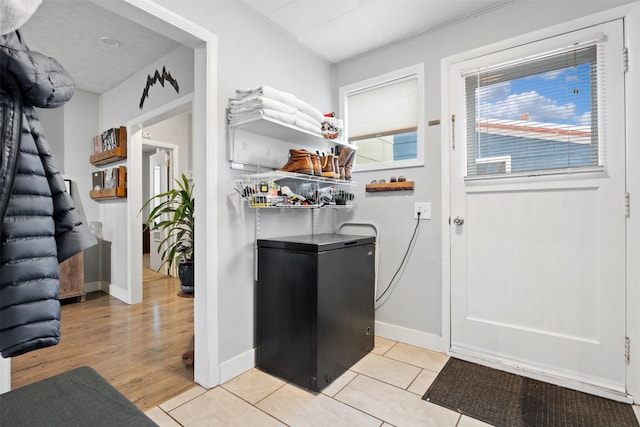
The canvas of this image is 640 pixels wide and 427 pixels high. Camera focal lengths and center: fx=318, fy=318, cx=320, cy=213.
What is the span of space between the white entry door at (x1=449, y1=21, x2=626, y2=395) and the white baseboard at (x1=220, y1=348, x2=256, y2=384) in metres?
1.44

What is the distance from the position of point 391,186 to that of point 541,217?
3.35 ft

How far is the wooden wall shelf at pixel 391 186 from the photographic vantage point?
249cm

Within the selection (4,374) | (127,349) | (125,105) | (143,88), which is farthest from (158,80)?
(4,374)

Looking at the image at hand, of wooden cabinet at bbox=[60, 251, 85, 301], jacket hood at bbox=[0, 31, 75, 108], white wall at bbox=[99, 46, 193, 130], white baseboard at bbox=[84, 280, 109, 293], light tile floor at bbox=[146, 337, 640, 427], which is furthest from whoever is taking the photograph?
white baseboard at bbox=[84, 280, 109, 293]

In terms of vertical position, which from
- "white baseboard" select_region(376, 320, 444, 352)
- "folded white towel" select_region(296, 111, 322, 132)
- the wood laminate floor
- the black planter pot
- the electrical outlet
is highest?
"folded white towel" select_region(296, 111, 322, 132)

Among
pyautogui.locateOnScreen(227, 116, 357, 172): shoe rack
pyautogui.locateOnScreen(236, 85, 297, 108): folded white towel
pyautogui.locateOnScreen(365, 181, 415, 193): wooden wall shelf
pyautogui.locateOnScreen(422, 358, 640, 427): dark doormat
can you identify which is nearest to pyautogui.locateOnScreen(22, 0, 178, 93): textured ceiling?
pyautogui.locateOnScreen(236, 85, 297, 108): folded white towel

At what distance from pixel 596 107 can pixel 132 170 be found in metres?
4.15

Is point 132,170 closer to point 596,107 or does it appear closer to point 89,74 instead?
point 89,74

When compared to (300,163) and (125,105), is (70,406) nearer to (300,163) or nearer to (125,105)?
(300,163)

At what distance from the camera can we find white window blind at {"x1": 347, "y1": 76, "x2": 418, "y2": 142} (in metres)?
2.58

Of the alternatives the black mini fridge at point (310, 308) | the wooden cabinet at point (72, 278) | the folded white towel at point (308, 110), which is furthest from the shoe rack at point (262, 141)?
the wooden cabinet at point (72, 278)

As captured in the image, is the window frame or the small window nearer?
the window frame

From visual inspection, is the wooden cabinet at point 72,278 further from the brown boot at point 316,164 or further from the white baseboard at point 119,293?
the brown boot at point 316,164

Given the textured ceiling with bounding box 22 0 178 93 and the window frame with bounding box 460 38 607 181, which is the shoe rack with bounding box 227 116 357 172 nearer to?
the window frame with bounding box 460 38 607 181
